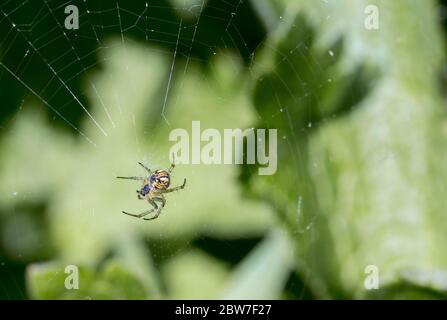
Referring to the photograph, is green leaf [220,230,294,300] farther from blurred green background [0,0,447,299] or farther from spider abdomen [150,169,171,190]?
spider abdomen [150,169,171,190]

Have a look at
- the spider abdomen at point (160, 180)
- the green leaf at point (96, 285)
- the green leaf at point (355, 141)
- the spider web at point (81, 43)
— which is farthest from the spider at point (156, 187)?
the green leaf at point (96, 285)

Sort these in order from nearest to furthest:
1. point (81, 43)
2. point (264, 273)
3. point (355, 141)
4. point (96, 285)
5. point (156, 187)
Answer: point (96, 285) < point (264, 273) < point (355, 141) < point (81, 43) < point (156, 187)

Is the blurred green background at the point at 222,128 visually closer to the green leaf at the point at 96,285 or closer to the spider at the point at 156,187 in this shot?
the spider at the point at 156,187

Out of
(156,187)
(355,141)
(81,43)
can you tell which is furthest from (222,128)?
(156,187)

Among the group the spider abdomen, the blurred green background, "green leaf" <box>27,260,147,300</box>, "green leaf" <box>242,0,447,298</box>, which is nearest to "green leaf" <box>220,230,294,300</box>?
the blurred green background

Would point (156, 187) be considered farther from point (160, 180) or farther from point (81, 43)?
point (81, 43)
